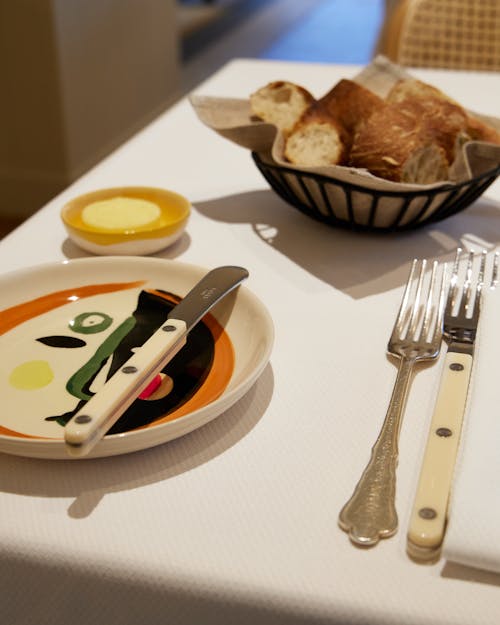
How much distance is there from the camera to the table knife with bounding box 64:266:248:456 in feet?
1.43

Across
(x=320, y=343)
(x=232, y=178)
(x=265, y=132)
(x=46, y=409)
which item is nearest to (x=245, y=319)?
(x=320, y=343)

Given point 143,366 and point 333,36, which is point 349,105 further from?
point 333,36

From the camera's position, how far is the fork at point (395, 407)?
45 centimetres

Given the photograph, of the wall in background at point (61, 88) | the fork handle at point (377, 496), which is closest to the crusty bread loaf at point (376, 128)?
the fork handle at point (377, 496)

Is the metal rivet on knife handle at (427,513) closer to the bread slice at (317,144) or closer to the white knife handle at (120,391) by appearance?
the white knife handle at (120,391)

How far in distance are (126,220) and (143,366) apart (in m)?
0.33

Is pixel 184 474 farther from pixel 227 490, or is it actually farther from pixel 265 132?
pixel 265 132

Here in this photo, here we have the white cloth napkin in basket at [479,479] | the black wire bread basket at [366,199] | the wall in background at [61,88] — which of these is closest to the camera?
the white cloth napkin in basket at [479,479]

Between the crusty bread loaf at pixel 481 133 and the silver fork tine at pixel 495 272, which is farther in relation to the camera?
the crusty bread loaf at pixel 481 133

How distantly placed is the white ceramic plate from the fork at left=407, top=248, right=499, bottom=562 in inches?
5.0

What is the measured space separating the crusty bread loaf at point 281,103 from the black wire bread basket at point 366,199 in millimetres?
49

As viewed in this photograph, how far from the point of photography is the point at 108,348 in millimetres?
609

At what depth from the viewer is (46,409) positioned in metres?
0.54

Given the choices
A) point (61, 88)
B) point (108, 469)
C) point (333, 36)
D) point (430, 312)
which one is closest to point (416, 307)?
point (430, 312)
